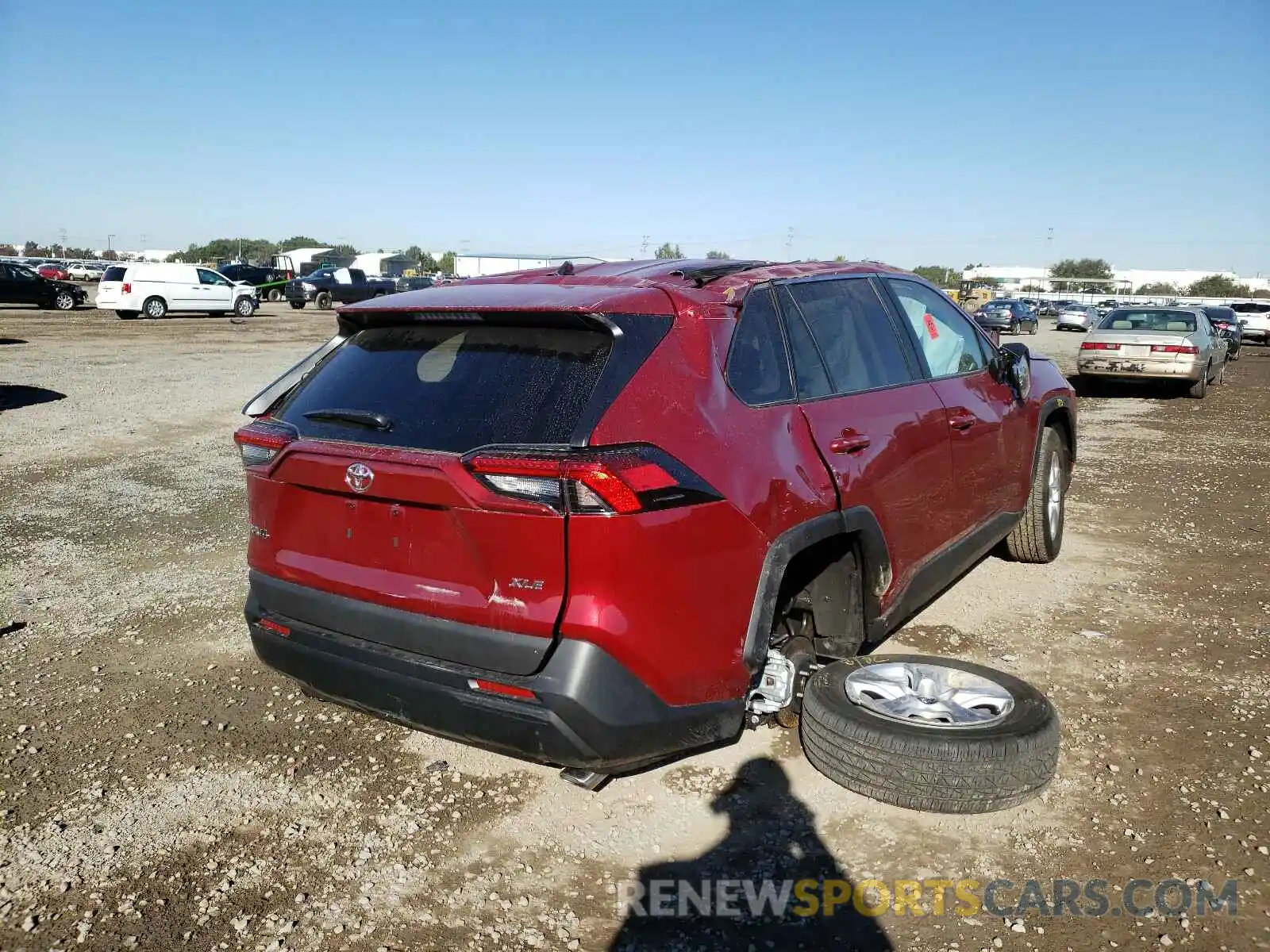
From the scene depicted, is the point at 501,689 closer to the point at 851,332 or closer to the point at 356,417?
the point at 356,417

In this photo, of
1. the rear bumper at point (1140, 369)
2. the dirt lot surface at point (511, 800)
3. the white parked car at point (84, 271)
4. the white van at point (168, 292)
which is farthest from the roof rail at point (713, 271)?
the white parked car at point (84, 271)

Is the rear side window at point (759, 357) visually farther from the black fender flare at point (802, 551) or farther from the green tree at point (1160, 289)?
the green tree at point (1160, 289)

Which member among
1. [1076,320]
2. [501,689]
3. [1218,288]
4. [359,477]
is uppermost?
[359,477]

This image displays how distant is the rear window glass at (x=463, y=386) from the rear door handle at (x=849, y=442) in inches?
37.4

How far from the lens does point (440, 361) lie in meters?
3.07

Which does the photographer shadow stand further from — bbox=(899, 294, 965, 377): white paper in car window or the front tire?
the front tire

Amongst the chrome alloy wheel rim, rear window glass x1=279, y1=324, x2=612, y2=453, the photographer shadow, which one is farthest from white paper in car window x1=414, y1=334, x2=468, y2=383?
the chrome alloy wheel rim

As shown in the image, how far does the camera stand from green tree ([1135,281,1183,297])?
104 meters

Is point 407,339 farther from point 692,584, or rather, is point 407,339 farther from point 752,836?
point 752,836

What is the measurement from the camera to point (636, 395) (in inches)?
109

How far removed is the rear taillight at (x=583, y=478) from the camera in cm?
261

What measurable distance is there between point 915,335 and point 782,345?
1.19 m

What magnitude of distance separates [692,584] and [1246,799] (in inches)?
82.3

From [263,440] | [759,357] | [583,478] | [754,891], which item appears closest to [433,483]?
[583,478]
